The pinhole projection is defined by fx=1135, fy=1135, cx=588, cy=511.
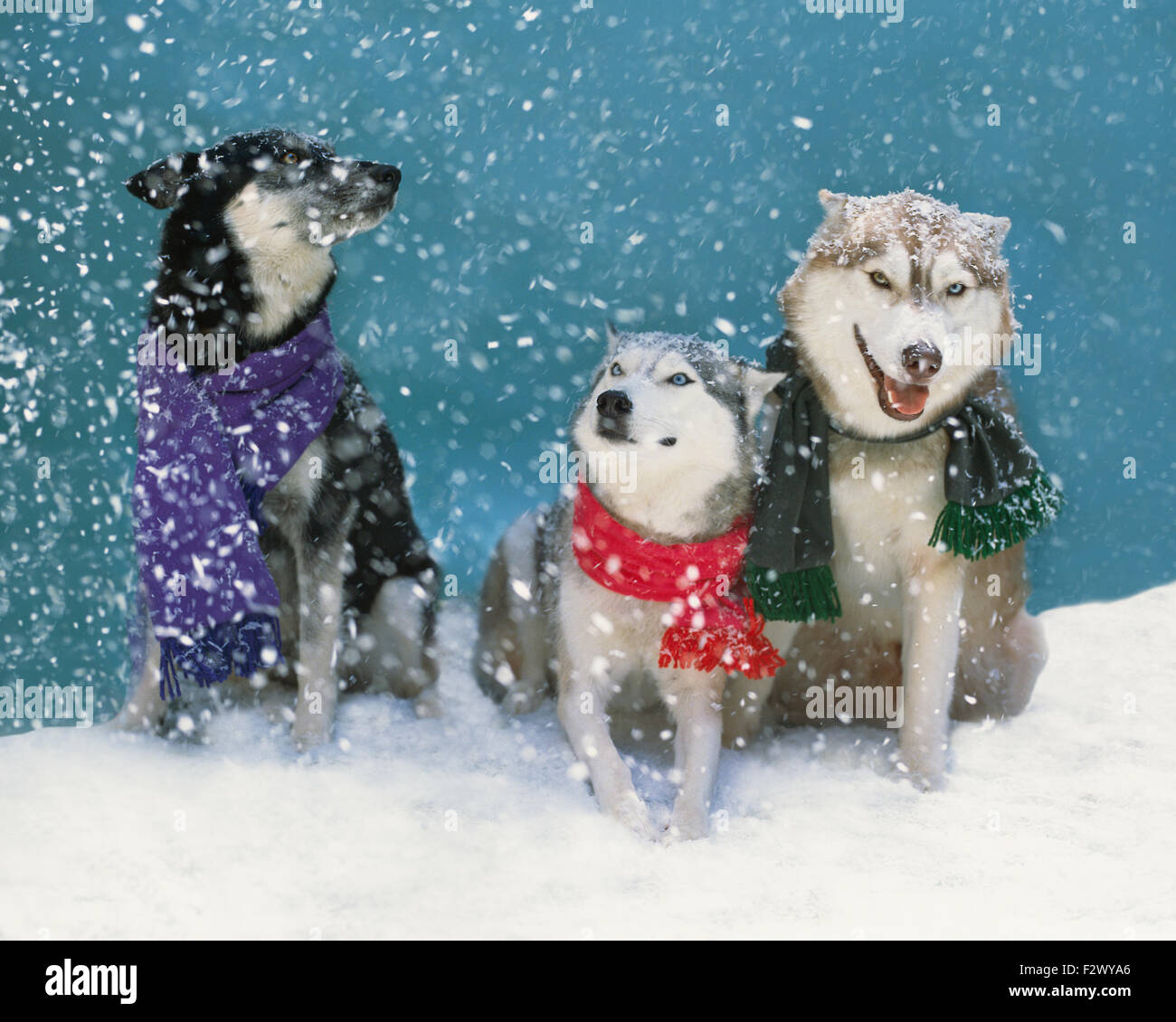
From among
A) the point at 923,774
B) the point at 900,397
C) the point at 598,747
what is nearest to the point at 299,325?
the point at 598,747

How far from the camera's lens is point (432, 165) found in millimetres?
4301

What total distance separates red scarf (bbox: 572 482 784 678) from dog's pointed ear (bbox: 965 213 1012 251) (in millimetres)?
1058

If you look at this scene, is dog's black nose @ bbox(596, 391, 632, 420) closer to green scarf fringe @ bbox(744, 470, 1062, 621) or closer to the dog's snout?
green scarf fringe @ bbox(744, 470, 1062, 621)

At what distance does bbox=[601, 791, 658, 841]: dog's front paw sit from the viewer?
2812 mm

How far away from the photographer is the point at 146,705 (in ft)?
10.9

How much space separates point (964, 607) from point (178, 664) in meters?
2.32

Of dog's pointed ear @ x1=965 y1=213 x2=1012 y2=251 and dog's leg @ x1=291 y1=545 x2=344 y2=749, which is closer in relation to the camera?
dog's pointed ear @ x1=965 y1=213 x2=1012 y2=251

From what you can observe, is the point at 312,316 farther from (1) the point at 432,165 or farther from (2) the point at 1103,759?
(2) the point at 1103,759

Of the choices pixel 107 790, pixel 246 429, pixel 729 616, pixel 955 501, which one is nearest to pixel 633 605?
pixel 729 616

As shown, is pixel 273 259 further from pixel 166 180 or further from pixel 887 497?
pixel 887 497

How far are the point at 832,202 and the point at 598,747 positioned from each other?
1.65m

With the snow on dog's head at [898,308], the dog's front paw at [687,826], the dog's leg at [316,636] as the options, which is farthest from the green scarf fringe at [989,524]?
the dog's leg at [316,636]

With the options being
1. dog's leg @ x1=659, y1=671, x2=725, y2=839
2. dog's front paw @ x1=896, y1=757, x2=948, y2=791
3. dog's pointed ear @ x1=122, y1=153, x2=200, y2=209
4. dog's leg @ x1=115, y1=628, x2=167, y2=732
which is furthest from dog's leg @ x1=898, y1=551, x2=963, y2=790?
dog's pointed ear @ x1=122, y1=153, x2=200, y2=209
